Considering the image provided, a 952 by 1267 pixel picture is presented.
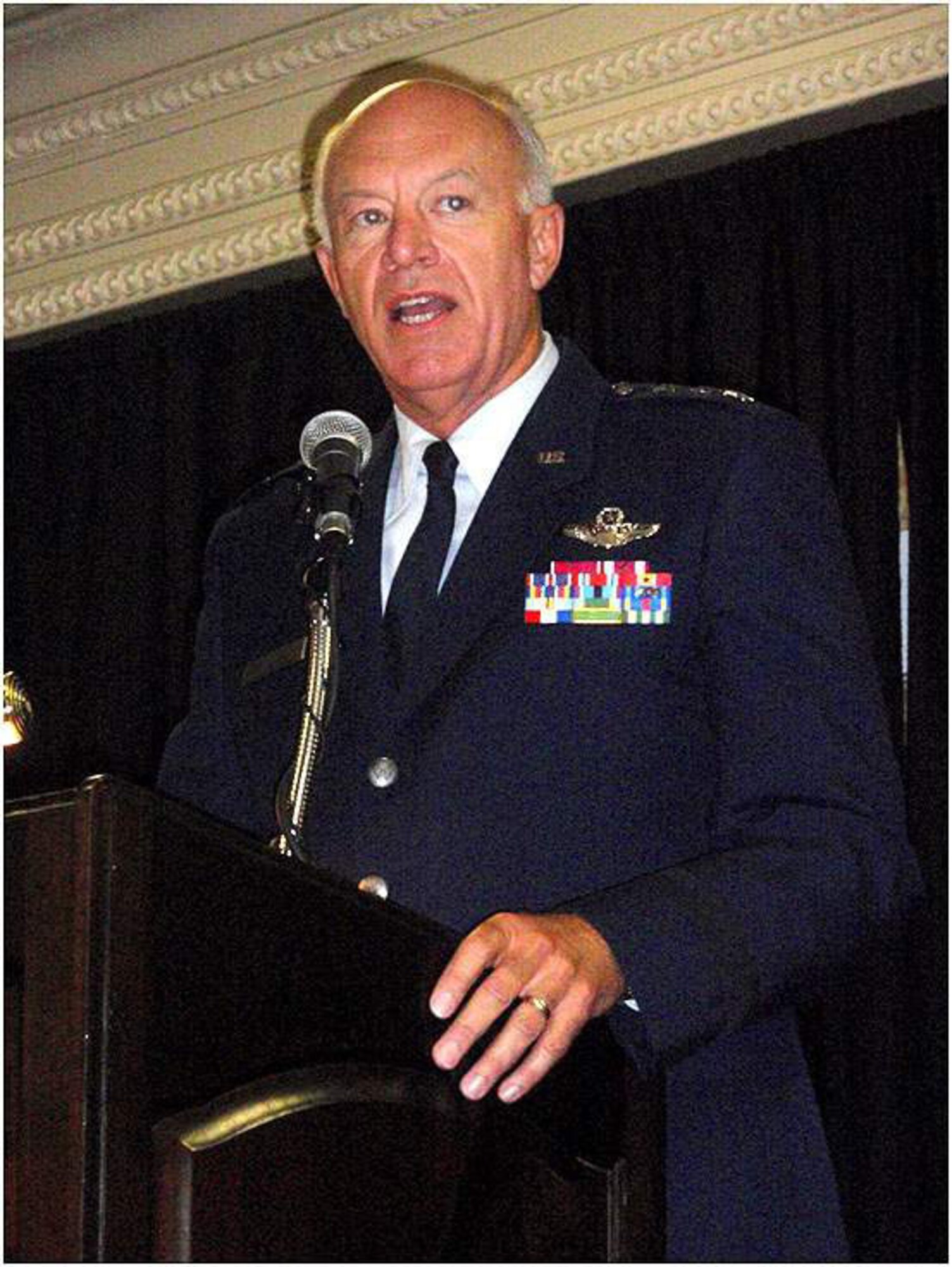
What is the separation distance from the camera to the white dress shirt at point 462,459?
2086 millimetres

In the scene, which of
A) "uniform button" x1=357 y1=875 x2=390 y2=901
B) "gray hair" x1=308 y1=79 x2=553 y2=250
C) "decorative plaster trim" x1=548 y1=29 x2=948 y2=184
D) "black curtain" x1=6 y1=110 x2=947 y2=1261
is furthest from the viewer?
"decorative plaster trim" x1=548 y1=29 x2=948 y2=184

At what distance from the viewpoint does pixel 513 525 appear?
2.01 m

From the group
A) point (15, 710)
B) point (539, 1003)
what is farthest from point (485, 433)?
point (539, 1003)

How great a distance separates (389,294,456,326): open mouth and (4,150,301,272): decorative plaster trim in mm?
2482

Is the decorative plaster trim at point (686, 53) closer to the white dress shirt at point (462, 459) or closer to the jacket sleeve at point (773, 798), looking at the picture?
the white dress shirt at point (462, 459)

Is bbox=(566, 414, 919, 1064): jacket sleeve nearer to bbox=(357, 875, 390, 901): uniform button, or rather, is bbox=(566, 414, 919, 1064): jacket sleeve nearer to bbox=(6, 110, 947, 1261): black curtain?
bbox=(357, 875, 390, 901): uniform button

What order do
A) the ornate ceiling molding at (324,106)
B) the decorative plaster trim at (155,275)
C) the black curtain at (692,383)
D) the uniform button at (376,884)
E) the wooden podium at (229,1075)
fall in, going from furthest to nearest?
the decorative plaster trim at (155,275), the ornate ceiling molding at (324,106), the black curtain at (692,383), the uniform button at (376,884), the wooden podium at (229,1075)

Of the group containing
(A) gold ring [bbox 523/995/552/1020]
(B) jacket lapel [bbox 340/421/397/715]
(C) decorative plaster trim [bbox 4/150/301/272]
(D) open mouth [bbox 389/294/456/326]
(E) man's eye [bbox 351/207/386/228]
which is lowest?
(A) gold ring [bbox 523/995/552/1020]

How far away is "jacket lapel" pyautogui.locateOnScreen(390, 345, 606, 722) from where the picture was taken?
76.3 inches

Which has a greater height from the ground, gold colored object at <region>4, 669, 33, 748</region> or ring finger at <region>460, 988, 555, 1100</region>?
gold colored object at <region>4, 669, 33, 748</region>

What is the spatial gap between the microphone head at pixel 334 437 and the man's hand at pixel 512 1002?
2.17ft

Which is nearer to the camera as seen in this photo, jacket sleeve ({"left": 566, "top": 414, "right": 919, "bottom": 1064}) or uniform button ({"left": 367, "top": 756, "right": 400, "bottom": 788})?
jacket sleeve ({"left": 566, "top": 414, "right": 919, "bottom": 1064})

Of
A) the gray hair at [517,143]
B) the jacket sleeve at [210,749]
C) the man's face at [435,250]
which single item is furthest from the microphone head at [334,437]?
the gray hair at [517,143]

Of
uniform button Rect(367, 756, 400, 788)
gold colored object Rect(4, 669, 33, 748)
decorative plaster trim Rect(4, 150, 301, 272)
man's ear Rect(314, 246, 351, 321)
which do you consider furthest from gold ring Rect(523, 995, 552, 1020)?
decorative plaster trim Rect(4, 150, 301, 272)
